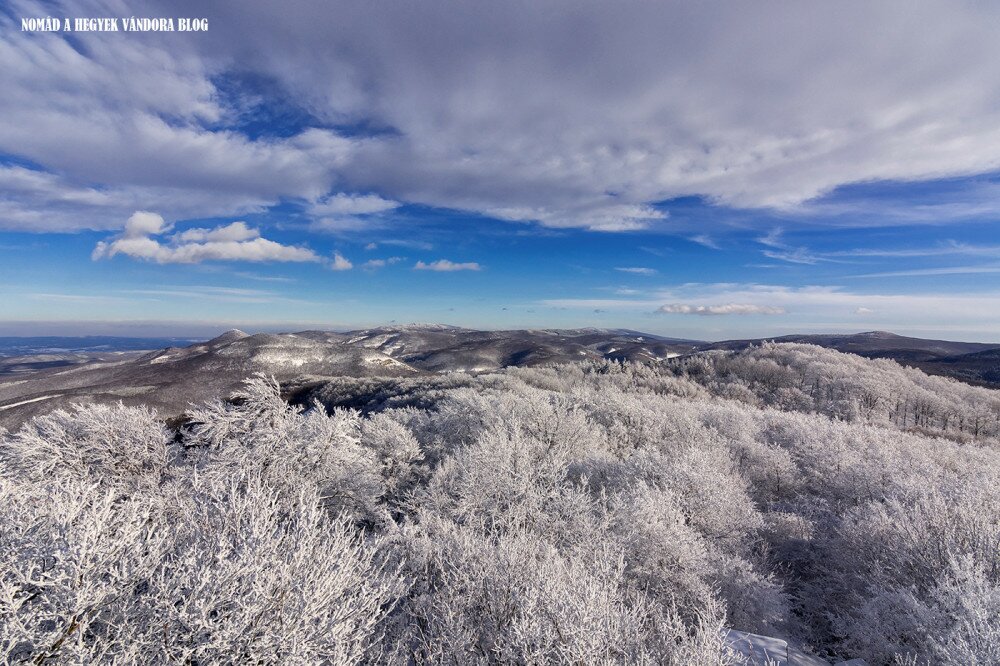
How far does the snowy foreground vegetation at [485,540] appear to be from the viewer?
625cm

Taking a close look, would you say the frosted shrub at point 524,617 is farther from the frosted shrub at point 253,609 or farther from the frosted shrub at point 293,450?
the frosted shrub at point 293,450

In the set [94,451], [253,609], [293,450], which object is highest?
[253,609]

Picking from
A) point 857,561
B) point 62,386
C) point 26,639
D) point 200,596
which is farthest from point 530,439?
point 62,386

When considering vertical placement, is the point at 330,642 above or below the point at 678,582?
above

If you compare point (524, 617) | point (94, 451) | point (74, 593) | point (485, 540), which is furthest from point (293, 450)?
point (524, 617)

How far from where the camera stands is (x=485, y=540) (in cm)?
1136

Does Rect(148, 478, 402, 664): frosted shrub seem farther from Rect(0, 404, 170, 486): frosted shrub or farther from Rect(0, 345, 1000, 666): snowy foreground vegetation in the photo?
Rect(0, 404, 170, 486): frosted shrub

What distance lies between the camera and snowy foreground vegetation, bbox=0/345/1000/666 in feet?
20.5

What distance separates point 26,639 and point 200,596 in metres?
1.73

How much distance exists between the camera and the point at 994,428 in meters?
45.2

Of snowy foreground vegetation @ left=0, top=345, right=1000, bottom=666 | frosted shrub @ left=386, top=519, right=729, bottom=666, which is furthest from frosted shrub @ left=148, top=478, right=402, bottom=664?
frosted shrub @ left=386, top=519, right=729, bottom=666

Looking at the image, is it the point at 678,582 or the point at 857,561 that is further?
the point at 857,561

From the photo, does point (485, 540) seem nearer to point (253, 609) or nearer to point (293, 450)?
point (253, 609)

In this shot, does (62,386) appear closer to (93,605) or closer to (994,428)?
(93,605)
